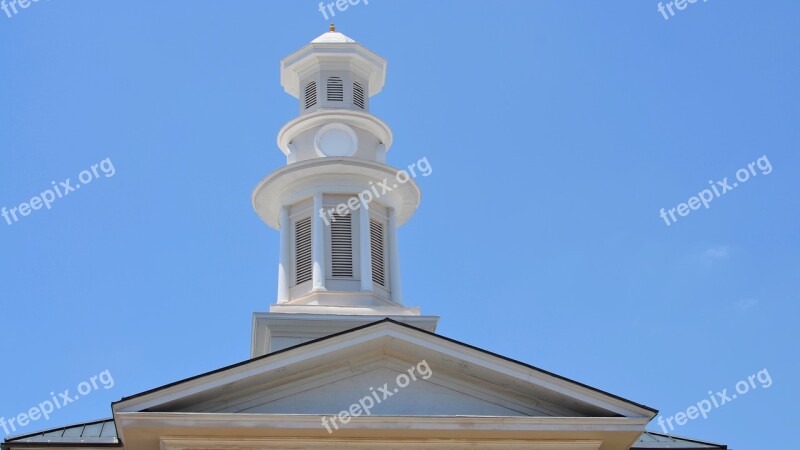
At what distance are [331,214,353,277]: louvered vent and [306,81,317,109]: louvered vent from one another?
144 inches

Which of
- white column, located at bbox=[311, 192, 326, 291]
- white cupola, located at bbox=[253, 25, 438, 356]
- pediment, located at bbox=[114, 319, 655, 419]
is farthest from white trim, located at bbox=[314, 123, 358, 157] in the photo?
pediment, located at bbox=[114, 319, 655, 419]

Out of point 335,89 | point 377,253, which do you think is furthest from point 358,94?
point 377,253

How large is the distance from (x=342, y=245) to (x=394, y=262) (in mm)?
1241

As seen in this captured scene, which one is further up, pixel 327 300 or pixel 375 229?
pixel 375 229

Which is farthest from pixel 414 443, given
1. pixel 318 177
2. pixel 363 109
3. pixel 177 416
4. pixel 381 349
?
pixel 363 109

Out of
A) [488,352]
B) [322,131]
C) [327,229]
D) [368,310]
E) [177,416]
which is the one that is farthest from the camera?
[322,131]

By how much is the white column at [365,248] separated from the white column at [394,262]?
71 centimetres

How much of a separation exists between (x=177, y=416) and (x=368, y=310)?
670 cm

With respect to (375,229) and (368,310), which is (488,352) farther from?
(375,229)

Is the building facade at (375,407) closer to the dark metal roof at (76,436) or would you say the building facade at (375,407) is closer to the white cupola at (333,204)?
the dark metal roof at (76,436)

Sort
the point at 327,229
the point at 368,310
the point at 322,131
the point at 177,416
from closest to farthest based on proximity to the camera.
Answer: the point at 177,416
the point at 368,310
the point at 327,229
the point at 322,131

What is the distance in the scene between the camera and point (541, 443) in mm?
18328

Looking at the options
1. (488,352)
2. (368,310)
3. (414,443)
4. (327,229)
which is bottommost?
(414,443)

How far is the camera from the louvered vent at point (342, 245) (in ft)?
80.6
